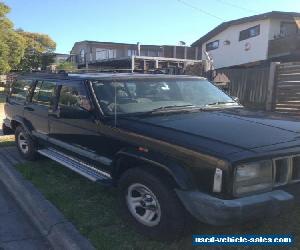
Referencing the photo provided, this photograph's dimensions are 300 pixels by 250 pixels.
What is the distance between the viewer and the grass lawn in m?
3.78

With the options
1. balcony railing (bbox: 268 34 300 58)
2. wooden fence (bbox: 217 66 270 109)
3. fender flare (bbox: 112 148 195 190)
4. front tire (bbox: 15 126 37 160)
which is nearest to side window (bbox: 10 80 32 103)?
front tire (bbox: 15 126 37 160)

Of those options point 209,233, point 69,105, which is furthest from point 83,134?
point 209,233

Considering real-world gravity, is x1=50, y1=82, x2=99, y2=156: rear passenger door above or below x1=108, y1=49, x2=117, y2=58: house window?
below

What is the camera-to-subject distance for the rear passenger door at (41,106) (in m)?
5.76

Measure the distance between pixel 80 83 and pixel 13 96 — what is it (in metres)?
2.95

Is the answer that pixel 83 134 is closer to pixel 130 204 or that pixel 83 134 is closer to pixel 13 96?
pixel 130 204

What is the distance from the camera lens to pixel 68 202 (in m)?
4.80

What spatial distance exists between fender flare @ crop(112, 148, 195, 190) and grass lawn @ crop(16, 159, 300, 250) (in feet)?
2.08

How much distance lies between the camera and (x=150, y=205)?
3803 mm

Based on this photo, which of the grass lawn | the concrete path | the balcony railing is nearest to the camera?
the grass lawn

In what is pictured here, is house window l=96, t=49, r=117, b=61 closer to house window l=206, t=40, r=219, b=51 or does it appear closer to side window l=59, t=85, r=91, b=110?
house window l=206, t=40, r=219, b=51

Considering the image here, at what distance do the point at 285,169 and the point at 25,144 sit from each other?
15.8 feet

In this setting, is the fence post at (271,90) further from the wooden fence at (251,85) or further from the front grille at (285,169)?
the front grille at (285,169)

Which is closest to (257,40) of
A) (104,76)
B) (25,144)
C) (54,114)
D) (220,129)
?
(25,144)
